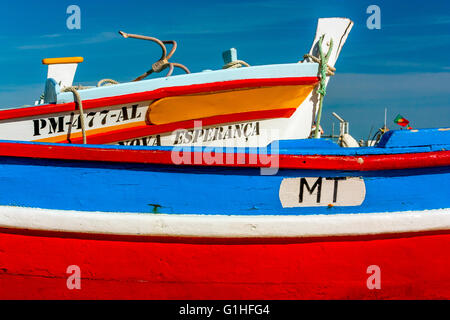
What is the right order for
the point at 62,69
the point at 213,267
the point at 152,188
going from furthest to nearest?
the point at 62,69 → the point at 213,267 → the point at 152,188

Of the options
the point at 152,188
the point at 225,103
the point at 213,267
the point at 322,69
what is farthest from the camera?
the point at 322,69

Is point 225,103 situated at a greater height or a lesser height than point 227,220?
greater

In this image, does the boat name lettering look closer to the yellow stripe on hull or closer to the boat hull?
the yellow stripe on hull

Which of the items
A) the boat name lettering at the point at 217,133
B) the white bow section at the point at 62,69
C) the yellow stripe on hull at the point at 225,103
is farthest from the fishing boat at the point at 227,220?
the white bow section at the point at 62,69

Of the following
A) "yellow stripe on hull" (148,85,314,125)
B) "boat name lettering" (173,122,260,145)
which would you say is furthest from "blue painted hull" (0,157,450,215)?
"boat name lettering" (173,122,260,145)

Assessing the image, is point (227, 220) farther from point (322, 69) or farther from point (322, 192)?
point (322, 69)

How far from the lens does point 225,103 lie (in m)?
4.12

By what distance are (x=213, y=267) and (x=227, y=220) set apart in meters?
0.32

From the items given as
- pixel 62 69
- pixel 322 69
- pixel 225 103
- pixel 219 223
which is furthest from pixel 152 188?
pixel 62 69

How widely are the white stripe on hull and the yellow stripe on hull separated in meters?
1.64

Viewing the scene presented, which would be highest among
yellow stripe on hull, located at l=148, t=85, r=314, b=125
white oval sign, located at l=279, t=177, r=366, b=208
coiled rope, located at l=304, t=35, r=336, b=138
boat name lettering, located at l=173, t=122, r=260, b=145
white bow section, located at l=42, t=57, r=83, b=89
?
white bow section, located at l=42, t=57, r=83, b=89

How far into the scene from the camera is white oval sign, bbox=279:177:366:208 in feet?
8.32

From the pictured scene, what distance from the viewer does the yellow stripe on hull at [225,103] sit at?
3910 millimetres

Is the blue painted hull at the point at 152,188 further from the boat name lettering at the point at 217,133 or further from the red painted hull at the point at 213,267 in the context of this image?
the boat name lettering at the point at 217,133
